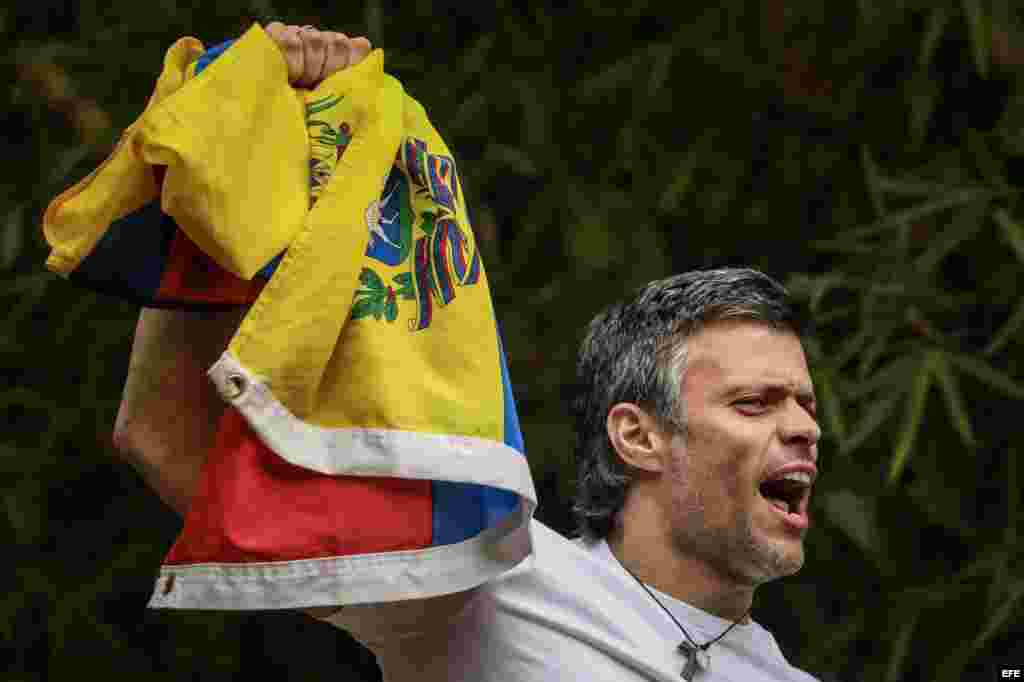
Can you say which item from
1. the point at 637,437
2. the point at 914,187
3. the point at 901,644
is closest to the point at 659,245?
the point at 914,187

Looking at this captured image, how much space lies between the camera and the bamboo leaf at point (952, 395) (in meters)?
2.23

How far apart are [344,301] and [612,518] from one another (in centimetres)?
44

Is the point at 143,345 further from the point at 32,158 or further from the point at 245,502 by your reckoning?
the point at 32,158

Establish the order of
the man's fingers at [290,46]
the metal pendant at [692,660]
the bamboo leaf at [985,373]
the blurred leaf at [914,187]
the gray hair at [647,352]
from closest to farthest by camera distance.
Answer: the man's fingers at [290,46] → the metal pendant at [692,660] → the gray hair at [647,352] → the bamboo leaf at [985,373] → the blurred leaf at [914,187]

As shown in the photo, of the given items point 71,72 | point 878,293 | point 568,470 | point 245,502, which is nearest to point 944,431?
point 878,293

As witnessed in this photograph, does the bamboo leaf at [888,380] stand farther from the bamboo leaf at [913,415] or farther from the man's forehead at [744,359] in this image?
the man's forehead at [744,359]

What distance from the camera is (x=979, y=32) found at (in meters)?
2.40

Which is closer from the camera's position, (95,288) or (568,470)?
(95,288)

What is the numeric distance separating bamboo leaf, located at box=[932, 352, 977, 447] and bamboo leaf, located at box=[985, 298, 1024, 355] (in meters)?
0.06

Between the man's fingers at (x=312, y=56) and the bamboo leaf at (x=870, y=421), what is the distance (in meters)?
1.13

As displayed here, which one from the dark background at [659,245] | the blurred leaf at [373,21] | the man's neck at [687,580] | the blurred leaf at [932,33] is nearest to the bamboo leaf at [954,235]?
the dark background at [659,245]

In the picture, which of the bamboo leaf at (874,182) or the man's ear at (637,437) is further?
the bamboo leaf at (874,182)

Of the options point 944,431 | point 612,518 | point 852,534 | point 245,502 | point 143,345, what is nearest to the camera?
point 245,502

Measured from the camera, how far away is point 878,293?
7.82 feet
